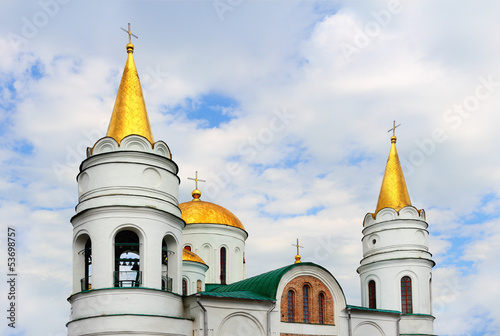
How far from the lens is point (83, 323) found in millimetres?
23297

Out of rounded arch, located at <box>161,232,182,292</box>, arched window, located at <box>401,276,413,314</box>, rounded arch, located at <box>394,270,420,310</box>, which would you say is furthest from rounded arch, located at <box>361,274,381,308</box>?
rounded arch, located at <box>161,232,182,292</box>

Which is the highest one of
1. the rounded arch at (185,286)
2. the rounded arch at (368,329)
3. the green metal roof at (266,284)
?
the rounded arch at (185,286)

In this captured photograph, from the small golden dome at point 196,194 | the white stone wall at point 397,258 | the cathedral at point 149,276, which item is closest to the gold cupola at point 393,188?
the white stone wall at point 397,258

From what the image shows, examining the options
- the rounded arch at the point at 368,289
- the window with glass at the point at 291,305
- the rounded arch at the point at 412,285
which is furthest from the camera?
the rounded arch at the point at 368,289

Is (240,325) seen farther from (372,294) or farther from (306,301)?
(372,294)

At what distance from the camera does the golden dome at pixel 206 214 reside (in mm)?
36094

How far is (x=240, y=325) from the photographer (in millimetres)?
24812

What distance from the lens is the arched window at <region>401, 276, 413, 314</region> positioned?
108 ft

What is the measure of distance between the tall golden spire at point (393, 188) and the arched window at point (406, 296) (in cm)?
361

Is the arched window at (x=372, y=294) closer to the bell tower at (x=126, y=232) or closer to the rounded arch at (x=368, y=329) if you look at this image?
the rounded arch at (x=368, y=329)

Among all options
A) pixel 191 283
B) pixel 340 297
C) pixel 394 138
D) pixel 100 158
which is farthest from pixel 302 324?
pixel 394 138

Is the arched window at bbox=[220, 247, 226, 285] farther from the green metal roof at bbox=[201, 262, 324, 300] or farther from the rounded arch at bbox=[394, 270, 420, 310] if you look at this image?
the rounded arch at bbox=[394, 270, 420, 310]

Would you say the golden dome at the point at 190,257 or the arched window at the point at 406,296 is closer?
the golden dome at the point at 190,257

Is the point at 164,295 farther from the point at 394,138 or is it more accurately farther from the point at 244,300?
the point at 394,138
